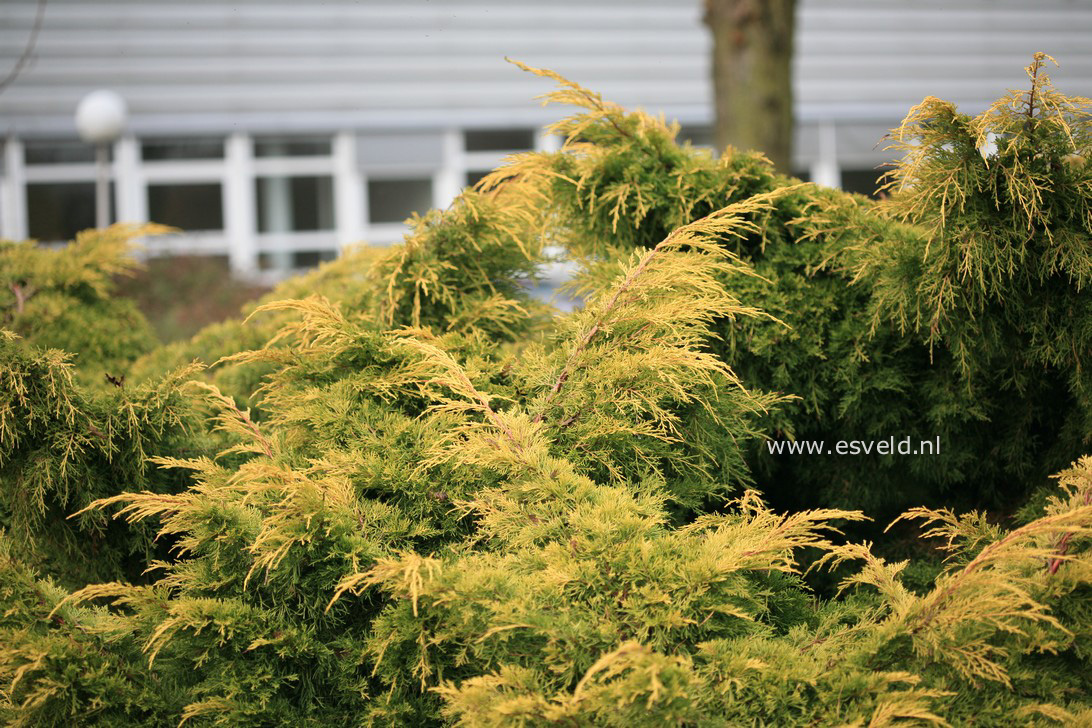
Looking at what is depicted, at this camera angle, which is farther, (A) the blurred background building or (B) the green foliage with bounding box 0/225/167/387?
(A) the blurred background building

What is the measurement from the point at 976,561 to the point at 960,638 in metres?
0.14

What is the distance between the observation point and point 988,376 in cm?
243

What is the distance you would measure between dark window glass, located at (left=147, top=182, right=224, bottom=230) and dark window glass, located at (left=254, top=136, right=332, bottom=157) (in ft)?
2.48

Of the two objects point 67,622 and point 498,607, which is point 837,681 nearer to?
point 498,607

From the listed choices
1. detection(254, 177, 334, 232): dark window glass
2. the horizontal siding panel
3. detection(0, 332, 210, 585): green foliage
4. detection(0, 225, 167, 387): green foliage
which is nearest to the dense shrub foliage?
detection(0, 332, 210, 585): green foliage

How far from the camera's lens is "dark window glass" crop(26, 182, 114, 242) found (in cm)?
1155

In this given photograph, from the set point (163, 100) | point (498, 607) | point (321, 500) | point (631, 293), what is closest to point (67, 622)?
point (321, 500)

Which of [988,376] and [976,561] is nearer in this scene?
[976,561]

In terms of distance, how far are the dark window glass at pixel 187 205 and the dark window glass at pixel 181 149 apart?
0.35 meters

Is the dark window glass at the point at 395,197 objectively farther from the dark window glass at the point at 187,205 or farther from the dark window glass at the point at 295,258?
the dark window glass at the point at 187,205

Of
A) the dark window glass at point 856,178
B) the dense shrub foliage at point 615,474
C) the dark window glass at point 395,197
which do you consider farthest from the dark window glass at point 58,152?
the dense shrub foliage at point 615,474

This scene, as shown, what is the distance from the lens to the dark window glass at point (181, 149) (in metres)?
11.6

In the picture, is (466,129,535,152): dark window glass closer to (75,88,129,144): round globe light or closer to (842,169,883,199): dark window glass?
(842,169,883,199): dark window glass

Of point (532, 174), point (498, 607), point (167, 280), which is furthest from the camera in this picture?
point (167, 280)
